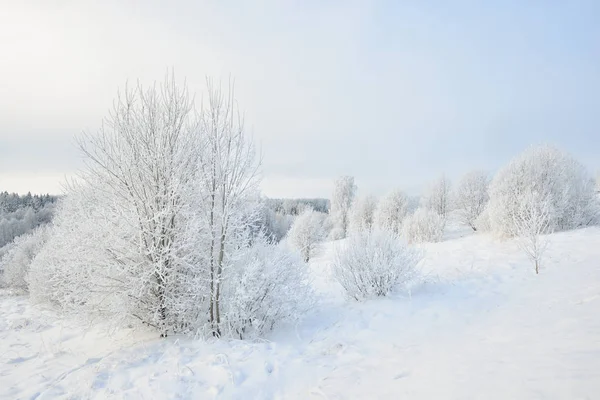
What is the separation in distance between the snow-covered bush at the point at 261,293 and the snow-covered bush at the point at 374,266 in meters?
1.57

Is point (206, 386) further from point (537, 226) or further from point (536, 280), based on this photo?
point (537, 226)

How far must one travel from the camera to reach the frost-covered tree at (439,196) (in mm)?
33312

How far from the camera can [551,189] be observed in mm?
15914

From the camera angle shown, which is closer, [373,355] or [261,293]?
[373,355]

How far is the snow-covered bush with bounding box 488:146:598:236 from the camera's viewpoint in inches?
601

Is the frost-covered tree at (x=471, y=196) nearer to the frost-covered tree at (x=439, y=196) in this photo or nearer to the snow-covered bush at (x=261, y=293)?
the frost-covered tree at (x=439, y=196)

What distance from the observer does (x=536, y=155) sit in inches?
652

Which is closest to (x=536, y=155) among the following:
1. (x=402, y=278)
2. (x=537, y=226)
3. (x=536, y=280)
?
(x=537, y=226)

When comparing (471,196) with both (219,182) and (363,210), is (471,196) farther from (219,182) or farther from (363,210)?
(219,182)

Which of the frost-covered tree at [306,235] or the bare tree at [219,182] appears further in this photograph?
the frost-covered tree at [306,235]

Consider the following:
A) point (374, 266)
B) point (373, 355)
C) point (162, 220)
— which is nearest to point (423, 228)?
point (374, 266)

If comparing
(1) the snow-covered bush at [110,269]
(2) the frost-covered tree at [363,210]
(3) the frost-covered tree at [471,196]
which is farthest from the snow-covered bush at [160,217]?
(2) the frost-covered tree at [363,210]

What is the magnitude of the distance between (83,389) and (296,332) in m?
3.50

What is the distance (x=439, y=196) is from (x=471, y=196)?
18.6ft
